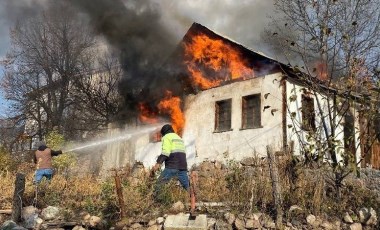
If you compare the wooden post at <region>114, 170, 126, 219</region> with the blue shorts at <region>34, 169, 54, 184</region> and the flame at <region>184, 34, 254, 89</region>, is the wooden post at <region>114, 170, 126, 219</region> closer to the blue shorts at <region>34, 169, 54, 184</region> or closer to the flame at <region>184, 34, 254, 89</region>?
the blue shorts at <region>34, 169, 54, 184</region>

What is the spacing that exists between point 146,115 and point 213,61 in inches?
176

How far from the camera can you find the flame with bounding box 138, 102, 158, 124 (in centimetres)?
1941

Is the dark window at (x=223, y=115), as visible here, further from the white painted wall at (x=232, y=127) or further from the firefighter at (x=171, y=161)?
the firefighter at (x=171, y=161)

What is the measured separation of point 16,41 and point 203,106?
13.9 metres

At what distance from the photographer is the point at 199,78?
18141 millimetres

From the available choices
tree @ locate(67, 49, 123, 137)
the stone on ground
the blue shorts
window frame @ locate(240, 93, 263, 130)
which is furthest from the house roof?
the blue shorts

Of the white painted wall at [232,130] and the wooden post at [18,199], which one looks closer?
the wooden post at [18,199]

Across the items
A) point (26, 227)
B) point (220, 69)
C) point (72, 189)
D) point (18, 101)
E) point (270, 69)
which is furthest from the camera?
point (18, 101)

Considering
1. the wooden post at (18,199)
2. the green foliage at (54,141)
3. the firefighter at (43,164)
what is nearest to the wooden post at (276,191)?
the wooden post at (18,199)

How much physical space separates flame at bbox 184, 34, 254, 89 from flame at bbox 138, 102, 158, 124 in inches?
107

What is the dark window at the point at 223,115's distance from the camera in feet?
55.2

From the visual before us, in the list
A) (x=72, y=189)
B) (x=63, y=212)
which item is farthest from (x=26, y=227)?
(x=72, y=189)

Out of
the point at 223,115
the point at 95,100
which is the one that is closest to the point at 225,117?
the point at 223,115

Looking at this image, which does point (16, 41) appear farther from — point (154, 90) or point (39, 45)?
point (154, 90)
